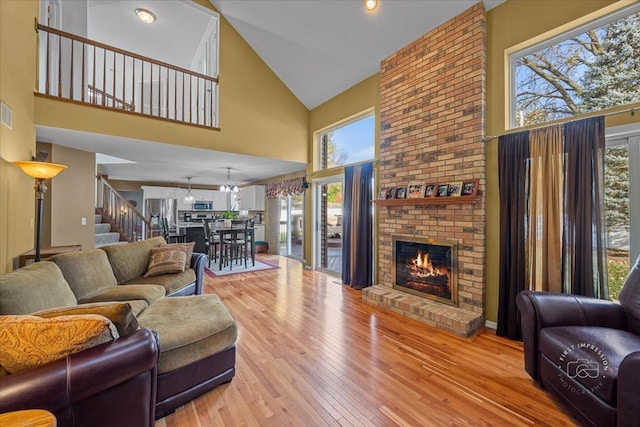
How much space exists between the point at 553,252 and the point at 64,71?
25.7ft

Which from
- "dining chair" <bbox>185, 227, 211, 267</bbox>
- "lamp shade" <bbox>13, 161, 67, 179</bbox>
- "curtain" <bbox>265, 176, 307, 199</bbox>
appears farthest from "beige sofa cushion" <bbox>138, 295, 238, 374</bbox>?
"dining chair" <bbox>185, 227, 211, 267</bbox>

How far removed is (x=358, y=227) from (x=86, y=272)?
3579 millimetres

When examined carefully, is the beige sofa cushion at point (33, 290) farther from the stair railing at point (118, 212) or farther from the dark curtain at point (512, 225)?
the stair railing at point (118, 212)

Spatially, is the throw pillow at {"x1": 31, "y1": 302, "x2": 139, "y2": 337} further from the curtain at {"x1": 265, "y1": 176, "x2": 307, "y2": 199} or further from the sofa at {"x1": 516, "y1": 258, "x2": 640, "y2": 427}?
the curtain at {"x1": 265, "y1": 176, "x2": 307, "y2": 199}

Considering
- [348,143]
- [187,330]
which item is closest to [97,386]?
[187,330]

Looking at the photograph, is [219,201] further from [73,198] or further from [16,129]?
[16,129]

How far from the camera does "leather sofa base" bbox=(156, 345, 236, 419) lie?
1.68 meters

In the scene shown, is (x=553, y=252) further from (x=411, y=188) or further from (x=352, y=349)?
(x=352, y=349)

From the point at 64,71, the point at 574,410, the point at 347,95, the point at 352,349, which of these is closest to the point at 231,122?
the point at 347,95

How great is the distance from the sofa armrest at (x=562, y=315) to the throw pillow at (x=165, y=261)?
12.2 ft

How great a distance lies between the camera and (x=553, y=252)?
251cm

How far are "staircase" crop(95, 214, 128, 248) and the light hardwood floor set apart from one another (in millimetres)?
3875

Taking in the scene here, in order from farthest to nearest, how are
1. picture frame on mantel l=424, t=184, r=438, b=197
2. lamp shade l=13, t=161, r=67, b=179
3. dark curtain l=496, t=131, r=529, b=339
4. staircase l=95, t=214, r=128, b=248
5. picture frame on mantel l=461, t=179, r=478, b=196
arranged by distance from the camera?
staircase l=95, t=214, r=128, b=248
picture frame on mantel l=424, t=184, r=438, b=197
picture frame on mantel l=461, t=179, r=478, b=196
dark curtain l=496, t=131, r=529, b=339
lamp shade l=13, t=161, r=67, b=179

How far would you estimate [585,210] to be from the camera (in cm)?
233
